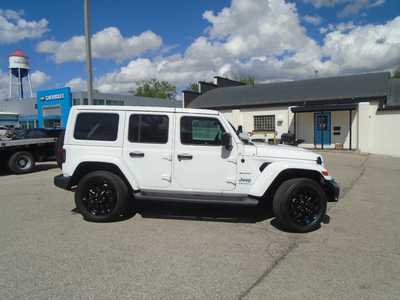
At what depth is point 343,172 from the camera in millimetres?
11133

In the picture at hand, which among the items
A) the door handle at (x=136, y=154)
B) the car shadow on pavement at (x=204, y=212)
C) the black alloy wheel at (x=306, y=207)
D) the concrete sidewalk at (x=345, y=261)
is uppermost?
the door handle at (x=136, y=154)

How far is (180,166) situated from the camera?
521 cm

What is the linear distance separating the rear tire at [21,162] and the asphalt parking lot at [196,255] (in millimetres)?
5641

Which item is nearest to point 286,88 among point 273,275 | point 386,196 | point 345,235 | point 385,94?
point 385,94

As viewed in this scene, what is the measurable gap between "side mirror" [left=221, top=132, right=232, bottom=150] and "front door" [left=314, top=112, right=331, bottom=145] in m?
16.9

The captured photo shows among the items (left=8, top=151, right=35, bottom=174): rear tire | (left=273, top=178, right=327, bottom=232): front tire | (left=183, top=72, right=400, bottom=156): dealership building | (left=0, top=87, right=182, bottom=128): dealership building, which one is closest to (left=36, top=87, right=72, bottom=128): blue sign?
(left=0, top=87, right=182, bottom=128): dealership building

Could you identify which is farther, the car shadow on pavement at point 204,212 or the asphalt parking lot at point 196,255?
the car shadow on pavement at point 204,212

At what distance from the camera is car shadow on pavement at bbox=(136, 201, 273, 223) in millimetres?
5672

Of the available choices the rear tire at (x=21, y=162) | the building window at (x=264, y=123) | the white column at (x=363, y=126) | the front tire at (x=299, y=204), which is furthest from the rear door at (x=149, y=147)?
the building window at (x=264, y=123)

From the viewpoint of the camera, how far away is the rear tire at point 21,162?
1126 centimetres

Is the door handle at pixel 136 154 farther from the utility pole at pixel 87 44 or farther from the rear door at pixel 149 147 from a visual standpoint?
the utility pole at pixel 87 44

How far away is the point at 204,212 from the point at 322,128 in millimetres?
16469

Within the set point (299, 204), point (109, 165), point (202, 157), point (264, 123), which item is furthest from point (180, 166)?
point (264, 123)

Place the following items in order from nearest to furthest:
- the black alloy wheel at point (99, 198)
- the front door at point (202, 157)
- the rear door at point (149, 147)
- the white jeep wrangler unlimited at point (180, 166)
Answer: the white jeep wrangler unlimited at point (180, 166)
the front door at point (202, 157)
the rear door at point (149, 147)
the black alloy wheel at point (99, 198)
